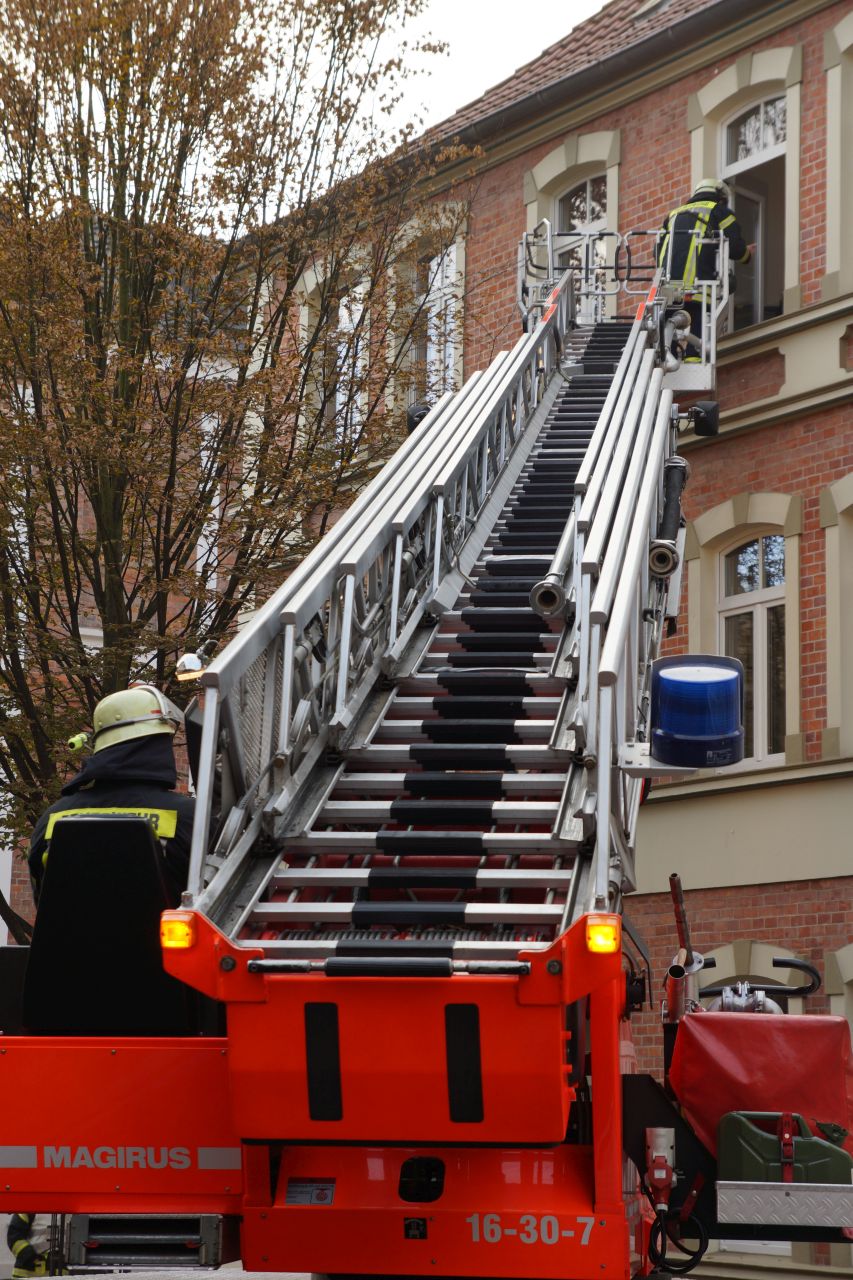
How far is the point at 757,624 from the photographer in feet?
50.8

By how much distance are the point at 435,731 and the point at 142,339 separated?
245 inches

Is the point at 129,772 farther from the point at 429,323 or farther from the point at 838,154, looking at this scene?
the point at 838,154

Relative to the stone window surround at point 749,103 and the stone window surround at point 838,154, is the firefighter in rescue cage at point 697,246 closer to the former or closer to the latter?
the stone window surround at point 749,103

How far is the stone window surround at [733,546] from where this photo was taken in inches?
582

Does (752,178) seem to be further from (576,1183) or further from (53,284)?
(576,1183)

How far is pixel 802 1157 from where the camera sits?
5.94 m

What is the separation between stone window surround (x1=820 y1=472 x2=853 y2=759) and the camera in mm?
14258

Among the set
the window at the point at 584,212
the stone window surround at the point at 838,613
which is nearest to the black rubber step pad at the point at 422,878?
the stone window surround at the point at 838,613

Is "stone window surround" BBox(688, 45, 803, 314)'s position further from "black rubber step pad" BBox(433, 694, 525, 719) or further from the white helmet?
"black rubber step pad" BBox(433, 694, 525, 719)

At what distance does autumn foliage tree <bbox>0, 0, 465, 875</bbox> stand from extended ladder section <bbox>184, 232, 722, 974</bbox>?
3.23 m

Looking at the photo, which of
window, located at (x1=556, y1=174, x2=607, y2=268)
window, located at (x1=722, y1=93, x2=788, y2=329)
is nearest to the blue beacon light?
window, located at (x1=722, y1=93, x2=788, y2=329)

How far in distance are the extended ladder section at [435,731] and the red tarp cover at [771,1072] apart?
688 mm

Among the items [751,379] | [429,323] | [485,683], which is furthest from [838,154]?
[485,683]

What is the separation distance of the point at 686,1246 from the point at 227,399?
759 cm
